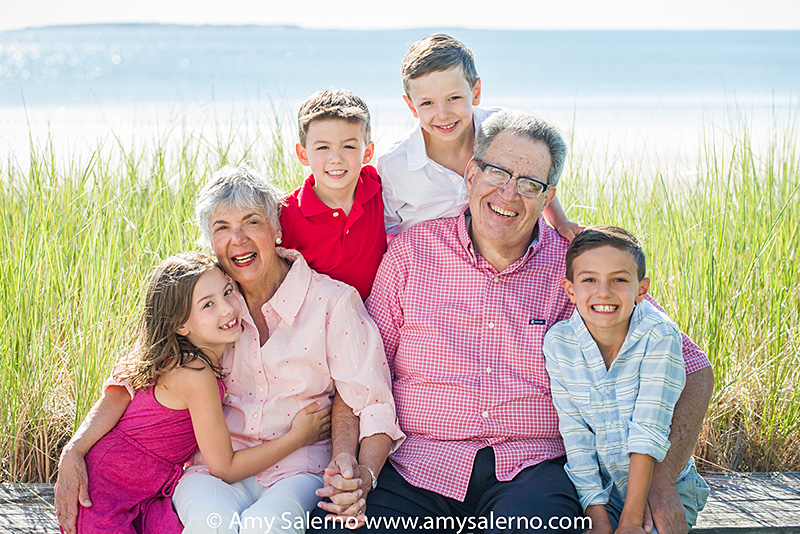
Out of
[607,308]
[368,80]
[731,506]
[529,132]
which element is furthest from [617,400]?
[368,80]

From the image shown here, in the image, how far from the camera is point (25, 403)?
2994mm

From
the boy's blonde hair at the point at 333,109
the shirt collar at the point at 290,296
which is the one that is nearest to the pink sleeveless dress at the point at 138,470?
the shirt collar at the point at 290,296

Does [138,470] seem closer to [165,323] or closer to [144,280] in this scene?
[165,323]

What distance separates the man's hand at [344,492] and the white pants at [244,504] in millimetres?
86

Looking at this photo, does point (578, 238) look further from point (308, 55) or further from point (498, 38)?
point (498, 38)

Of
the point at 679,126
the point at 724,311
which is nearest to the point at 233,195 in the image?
the point at 724,311

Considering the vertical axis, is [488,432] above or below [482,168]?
below

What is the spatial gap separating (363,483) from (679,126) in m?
12.3

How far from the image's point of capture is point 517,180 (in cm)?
261

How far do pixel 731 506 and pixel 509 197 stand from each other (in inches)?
52.9

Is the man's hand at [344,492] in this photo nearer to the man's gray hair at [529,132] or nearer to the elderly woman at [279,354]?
the elderly woman at [279,354]

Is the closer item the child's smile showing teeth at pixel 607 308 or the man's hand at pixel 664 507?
the man's hand at pixel 664 507

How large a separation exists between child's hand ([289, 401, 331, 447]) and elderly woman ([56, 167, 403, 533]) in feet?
0.12

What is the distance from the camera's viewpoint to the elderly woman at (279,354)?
8.03 ft
